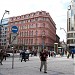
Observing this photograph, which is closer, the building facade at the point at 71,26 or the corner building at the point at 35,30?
the building facade at the point at 71,26

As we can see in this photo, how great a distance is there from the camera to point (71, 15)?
12125cm

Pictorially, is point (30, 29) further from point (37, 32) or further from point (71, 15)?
point (71, 15)

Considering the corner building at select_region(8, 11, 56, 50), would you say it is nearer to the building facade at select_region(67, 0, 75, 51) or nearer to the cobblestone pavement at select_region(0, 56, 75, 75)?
the building facade at select_region(67, 0, 75, 51)

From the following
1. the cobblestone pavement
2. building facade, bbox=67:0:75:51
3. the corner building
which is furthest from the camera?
the corner building

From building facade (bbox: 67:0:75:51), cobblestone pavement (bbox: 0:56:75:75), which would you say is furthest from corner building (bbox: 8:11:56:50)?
cobblestone pavement (bbox: 0:56:75:75)

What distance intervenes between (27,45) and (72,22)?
24734 mm

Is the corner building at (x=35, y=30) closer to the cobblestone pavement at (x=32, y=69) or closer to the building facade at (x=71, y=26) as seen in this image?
the building facade at (x=71, y=26)

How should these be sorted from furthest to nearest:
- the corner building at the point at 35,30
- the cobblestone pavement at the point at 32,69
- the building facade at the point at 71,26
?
the corner building at the point at 35,30
the building facade at the point at 71,26
the cobblestone pavement at the point at 32,69

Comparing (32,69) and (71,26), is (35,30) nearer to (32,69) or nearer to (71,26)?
(71,26)

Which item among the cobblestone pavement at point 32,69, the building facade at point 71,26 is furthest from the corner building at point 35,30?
the cobblestone pavement at point 32,69

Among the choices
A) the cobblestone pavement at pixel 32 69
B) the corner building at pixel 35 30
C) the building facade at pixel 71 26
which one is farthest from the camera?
the corner building at pixel 35 30

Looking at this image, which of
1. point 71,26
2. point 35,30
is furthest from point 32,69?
point 35,30

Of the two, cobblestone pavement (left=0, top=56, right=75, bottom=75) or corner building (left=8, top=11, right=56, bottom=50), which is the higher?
corner building (left=8, top=11, right=56, bottom=50)

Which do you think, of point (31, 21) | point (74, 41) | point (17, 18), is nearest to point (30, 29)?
point (31, 21)
